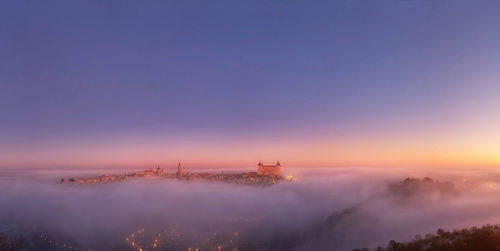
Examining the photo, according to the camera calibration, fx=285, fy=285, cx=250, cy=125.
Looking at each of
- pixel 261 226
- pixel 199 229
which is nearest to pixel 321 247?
pixel 261 226

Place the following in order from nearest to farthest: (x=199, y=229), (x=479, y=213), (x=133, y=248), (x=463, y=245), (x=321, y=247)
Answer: (x=463, y=245), (x=479, y=213), (x=321, y=247), (x=133, y=248), (x=199, y=229)

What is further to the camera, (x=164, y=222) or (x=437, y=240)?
(x=164, y=222)

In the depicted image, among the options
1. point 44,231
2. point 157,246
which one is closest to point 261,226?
point 157,246

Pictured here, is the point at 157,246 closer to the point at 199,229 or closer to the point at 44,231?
the point at 199,229

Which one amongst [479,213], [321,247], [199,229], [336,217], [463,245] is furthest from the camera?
[199,229]

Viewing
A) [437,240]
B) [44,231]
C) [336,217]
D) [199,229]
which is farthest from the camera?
[44,231]

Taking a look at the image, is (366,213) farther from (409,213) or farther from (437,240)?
(437,240)

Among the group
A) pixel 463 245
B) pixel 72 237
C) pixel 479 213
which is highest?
pixel 463 245

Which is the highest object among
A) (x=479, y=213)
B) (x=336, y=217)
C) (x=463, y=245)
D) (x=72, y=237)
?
(x=463, y=245)

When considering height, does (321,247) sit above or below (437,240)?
below
